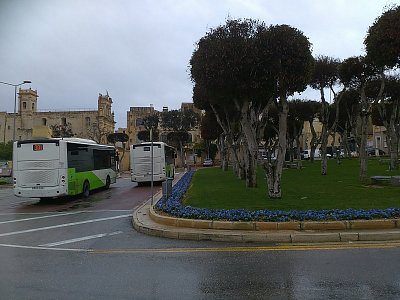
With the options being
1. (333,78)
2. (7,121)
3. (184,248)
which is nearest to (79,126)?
(7,121)

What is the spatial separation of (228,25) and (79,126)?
319ft

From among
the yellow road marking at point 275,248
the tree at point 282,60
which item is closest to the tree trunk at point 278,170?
the tree at point 282,60

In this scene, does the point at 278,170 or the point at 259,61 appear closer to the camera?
the point at 278,170

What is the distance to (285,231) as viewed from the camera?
32.7ft

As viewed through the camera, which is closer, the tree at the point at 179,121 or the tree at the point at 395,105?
the tree at the point at 395,105

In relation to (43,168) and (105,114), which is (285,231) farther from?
(105,114)

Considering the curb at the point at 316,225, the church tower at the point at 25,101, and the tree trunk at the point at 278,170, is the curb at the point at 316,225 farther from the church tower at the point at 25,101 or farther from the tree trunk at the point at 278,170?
the church tower at the point at 25,101

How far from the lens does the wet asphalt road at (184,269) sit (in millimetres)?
6125

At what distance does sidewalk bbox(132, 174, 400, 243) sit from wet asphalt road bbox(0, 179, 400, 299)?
39 centimetres

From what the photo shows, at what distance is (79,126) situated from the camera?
108 metres

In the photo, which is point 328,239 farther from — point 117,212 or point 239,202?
point 117,212

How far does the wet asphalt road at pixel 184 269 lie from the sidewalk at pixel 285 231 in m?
0.39

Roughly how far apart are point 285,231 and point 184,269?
3.34 metres

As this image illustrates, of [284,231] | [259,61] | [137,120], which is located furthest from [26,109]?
[284,231]
